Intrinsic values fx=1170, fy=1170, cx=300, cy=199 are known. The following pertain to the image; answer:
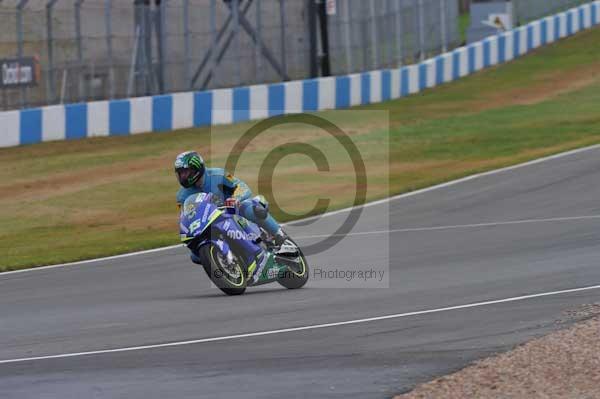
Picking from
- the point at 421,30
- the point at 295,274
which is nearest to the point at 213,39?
the point at 421,30

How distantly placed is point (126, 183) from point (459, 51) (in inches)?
695

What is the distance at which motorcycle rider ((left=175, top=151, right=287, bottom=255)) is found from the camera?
11.0m

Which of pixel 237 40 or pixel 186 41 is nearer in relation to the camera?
pixel 186 41

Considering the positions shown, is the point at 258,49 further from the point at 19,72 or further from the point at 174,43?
the point at 19,72

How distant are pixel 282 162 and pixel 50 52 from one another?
19.8ft

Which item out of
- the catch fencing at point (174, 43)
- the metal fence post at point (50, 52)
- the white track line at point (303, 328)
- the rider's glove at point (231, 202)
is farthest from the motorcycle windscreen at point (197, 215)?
the metal fence post at point (50, 52)

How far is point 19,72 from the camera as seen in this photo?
81.0 ft

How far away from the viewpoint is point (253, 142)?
84.6ft

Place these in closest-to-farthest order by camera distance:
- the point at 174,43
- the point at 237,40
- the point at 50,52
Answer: the point at 50,52, the point at 174,43, the point at 237,40

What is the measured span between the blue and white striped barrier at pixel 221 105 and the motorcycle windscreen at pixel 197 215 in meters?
13.7

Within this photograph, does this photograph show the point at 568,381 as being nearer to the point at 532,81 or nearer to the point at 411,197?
the point at 411,197

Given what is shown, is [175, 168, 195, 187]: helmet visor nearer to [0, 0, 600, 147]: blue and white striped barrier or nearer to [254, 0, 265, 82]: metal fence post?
[0, 0, 600, 147]: blue and white striped barrier

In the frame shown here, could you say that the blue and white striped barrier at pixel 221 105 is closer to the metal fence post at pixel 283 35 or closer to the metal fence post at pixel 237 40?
the metal fence post at pixel 237 40

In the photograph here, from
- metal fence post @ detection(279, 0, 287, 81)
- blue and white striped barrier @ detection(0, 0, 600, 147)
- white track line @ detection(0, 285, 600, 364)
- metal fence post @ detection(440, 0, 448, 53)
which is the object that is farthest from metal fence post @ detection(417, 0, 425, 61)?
white track line @ detection(0, 285, 600, 364)
